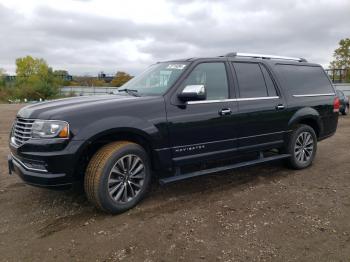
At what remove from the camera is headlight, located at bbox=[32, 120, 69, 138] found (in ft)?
→ 11.9

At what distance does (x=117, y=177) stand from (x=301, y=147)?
11.5 feet

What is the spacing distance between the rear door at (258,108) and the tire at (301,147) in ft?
0.97

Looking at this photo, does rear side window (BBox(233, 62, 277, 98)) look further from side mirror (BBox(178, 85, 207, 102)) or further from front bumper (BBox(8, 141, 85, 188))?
front bumper (BBox(8, 141, 85, 188))

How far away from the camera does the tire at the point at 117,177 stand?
383 cm

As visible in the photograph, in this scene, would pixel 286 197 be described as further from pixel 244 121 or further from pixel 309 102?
pixel 309 102

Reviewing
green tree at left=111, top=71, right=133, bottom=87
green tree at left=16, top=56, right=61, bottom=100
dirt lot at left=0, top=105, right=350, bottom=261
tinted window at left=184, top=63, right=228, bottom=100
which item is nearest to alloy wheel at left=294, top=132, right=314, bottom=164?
dirt lot at left=0, top=105, right=350, bottom=261

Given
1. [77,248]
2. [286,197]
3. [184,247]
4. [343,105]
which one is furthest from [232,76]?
[343,105]

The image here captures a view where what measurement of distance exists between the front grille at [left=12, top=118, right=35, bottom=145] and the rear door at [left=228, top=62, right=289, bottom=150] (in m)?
2.75

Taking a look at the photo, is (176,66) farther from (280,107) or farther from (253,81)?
(280,107)

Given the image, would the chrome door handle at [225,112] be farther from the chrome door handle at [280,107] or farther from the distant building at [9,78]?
the distant building at [9,78]

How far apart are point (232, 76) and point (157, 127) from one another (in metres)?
1.52

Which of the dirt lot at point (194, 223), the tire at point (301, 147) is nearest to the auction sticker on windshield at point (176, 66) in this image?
the dirt lot at point (194, 223)

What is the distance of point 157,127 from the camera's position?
13.8 ft

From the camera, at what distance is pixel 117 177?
402cm
